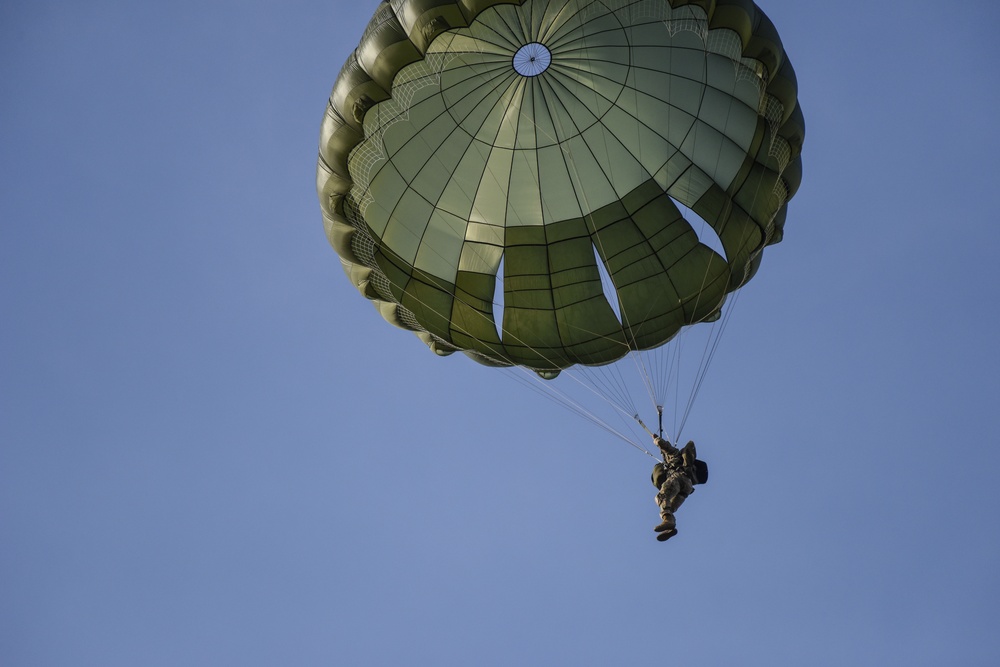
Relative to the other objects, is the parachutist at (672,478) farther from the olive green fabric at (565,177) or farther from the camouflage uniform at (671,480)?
the olive green fabric at (565,177)

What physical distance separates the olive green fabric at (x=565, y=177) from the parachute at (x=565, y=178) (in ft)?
0.07

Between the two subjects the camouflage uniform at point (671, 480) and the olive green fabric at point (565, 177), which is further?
the olive green fabric at point (565, 177)

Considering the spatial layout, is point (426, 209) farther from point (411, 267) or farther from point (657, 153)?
point (657, 153)

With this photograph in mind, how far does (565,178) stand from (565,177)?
0.05ft

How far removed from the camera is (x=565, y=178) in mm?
15156

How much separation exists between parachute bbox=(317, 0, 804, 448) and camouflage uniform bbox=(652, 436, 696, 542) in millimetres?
1998

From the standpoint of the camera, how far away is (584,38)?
14188mm

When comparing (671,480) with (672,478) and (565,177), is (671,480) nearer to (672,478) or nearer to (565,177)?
(672,478)

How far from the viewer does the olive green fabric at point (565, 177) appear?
549 inches

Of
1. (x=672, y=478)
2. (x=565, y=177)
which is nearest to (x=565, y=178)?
(x=565, y=177)

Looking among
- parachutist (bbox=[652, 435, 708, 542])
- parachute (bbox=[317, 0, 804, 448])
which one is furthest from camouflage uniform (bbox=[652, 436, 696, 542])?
parachute (bbox=[317, 0, 804, 448])

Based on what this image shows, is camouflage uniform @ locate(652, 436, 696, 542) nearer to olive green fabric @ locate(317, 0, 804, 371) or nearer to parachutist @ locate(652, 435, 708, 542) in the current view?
parachutist @ locate(652, 435, 708, 542)

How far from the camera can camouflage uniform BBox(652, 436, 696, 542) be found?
523 inches

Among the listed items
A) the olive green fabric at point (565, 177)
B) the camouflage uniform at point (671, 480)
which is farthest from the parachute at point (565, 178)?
the camouflage uniform at point (671, 480)
